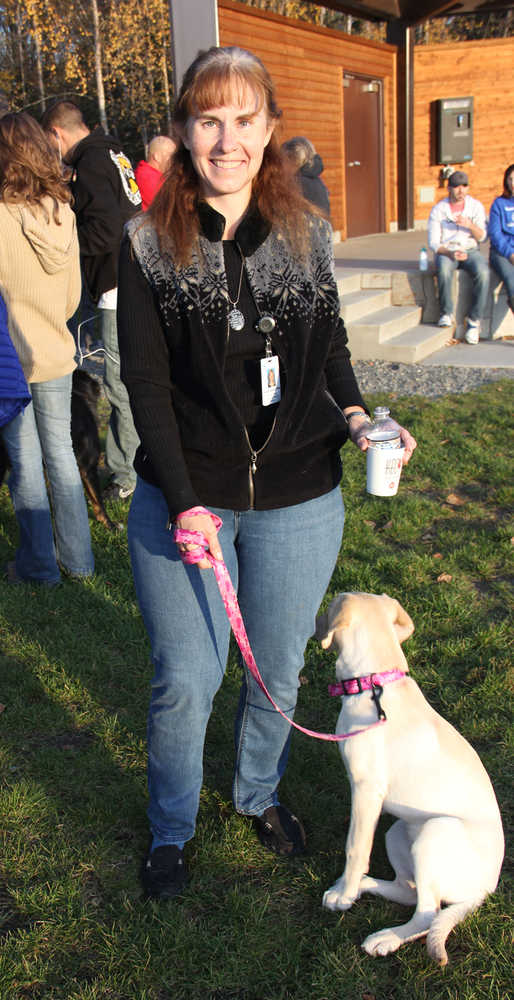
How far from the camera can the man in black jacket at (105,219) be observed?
5.02 metres

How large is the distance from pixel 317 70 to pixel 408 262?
438 centimetres

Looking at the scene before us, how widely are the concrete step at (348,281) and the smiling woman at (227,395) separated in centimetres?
843

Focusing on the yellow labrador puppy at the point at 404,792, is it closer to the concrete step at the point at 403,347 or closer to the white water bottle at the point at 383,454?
the white water bottle at the point at 383,454

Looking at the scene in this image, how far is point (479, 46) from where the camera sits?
1653 centimetres

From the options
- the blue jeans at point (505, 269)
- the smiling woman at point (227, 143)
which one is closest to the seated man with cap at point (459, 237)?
the blue jeans at point (505, 269)

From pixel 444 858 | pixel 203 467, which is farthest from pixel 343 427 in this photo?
pixel 444 858

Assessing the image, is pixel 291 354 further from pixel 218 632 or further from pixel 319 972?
pixel 319 972

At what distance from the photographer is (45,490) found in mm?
4301

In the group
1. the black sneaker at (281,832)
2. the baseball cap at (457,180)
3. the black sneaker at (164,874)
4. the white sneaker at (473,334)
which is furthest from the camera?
the white sneaker at (473,334)

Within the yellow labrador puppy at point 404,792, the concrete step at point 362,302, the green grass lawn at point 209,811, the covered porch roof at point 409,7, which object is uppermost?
the covered porch roof at point 409,7

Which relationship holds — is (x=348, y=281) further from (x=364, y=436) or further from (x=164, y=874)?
(x=164, y=874)

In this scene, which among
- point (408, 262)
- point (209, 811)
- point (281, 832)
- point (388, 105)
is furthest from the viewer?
point (388, 105)

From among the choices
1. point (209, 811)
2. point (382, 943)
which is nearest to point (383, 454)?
point (382, 943)

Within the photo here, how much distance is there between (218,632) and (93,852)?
40.1 inches
